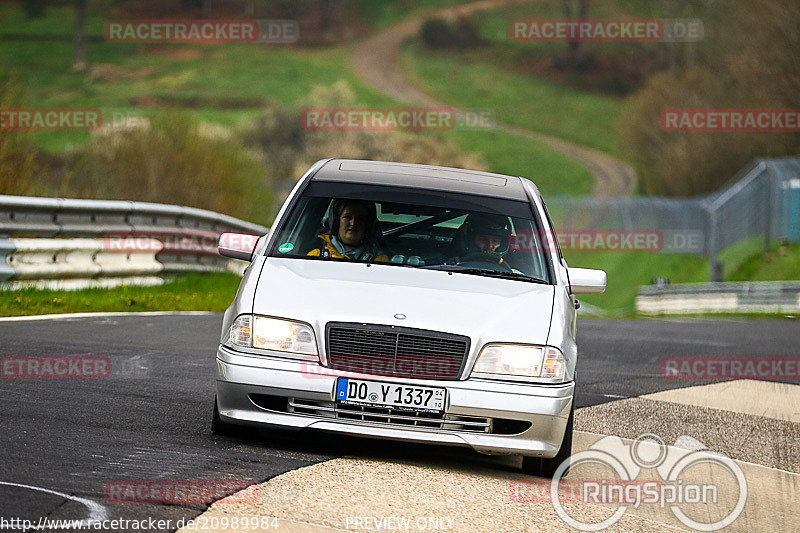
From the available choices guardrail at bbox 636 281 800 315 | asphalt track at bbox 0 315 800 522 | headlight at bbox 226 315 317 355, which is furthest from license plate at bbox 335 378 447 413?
guardrail at bbox 636 281 800 315

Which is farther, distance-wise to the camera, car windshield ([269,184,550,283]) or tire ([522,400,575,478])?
car windshield ([269,184,550,283])

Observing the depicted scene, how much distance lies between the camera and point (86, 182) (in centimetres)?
2608

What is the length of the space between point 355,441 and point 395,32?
131m

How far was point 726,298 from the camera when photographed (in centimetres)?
3322

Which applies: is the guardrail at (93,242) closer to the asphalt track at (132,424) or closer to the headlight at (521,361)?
the asphalt track at (132,424)

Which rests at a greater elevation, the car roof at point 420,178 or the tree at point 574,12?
the tree at point 574,12

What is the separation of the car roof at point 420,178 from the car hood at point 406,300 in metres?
0.87

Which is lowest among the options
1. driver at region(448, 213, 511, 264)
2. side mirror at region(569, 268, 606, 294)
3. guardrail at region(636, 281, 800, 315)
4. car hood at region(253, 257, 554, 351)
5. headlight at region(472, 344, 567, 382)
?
headlight at region(472, 344, 567, 382)

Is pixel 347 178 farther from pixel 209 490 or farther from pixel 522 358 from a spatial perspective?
pixel 209 490

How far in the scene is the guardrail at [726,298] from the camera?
30906 mm

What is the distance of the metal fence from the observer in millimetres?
40906

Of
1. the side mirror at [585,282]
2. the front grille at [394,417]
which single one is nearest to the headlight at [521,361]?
the front grille at [394,417]

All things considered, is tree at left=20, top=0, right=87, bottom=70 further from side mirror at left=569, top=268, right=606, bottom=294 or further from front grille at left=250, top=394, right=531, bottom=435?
front grille at left=250, top=394, right=531, bottom=435

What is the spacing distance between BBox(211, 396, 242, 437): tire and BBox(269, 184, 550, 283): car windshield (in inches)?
43.8
